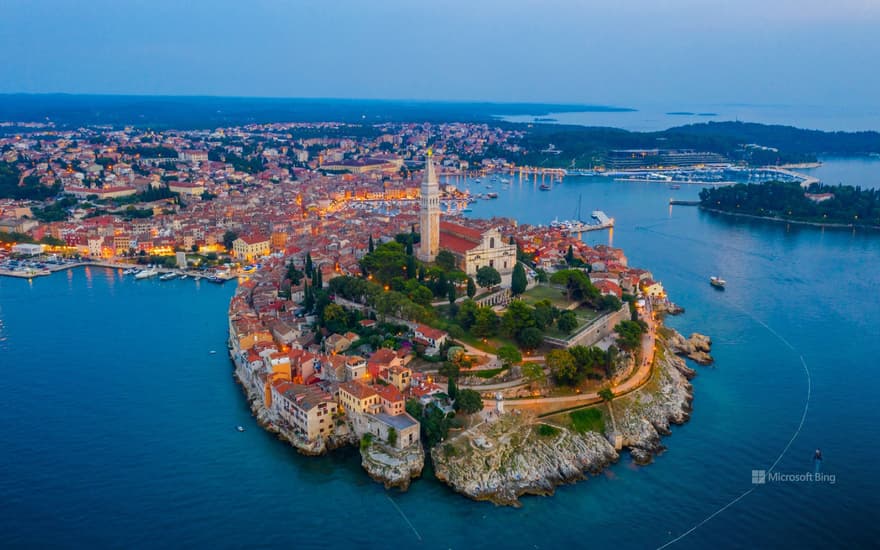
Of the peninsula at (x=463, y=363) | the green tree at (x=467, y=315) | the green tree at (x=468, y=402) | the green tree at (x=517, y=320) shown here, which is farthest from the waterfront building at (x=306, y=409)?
the green tree at (x=517, y=320)

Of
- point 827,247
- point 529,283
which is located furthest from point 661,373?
point 827,247

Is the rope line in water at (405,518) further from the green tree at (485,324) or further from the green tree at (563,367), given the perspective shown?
the green tree at (485,324)

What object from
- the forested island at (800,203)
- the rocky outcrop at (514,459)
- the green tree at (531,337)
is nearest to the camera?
the rocky outcrop at (514,459)

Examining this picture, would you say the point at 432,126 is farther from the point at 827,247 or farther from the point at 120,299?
the point at 120,299

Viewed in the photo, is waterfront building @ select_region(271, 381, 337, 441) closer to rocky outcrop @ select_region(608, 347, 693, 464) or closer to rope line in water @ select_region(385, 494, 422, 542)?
rope line in water @ select_region(385, 494, 422, 542)

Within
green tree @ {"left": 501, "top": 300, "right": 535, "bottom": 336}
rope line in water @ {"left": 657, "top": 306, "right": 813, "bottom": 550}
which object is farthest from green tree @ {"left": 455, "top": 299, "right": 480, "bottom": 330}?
rope line in water @ {"left": 657, "top": 306, "right": 813, "bottom": 550}

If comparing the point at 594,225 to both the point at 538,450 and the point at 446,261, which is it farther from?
the point at 538,450

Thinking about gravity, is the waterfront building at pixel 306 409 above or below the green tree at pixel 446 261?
below
